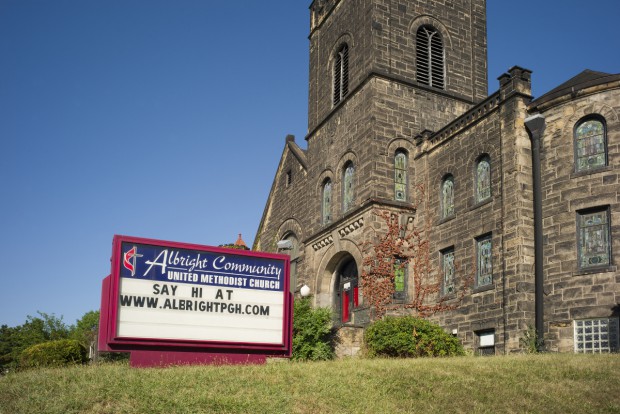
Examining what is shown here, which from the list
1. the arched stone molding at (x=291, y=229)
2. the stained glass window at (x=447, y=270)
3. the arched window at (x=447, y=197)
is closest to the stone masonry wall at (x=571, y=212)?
the stained glass window at (x=447, y=270)

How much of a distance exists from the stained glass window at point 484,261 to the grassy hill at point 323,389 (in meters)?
8.03

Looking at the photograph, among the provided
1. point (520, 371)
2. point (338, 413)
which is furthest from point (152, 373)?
point (520, 371)

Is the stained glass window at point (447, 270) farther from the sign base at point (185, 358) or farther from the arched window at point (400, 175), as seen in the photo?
the sign base at point (185, 358)

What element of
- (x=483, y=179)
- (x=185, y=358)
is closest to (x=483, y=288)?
(x=483, y=179)

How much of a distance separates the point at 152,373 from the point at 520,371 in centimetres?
721

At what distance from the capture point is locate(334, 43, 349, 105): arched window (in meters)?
31.3

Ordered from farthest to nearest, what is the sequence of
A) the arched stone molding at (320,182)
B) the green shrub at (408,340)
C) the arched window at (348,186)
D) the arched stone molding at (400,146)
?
the arched stone molding at (320,182) < the arched window at (348,186) < the arched stone molding at (400,146) < the green shrub at (408,340)

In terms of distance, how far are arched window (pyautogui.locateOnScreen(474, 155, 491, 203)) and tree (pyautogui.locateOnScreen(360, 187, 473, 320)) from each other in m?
2.95

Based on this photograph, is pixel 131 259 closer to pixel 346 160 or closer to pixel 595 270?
pixel 595 270

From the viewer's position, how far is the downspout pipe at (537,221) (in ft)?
68.6

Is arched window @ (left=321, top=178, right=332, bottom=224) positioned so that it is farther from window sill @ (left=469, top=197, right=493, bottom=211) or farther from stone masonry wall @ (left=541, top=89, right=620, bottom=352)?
stone masonry wall @ (left=541, top=89, right=620, bottom=352)

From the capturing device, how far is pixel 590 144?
69.5ft

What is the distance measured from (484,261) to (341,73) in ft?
39.1

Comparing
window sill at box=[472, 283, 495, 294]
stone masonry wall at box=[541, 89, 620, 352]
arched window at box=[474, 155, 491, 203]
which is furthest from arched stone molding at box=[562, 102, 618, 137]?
window sill at box=[472, 283, 495, 294]
